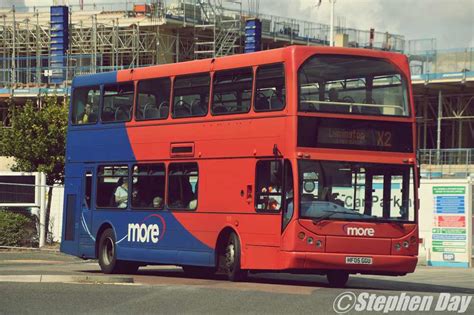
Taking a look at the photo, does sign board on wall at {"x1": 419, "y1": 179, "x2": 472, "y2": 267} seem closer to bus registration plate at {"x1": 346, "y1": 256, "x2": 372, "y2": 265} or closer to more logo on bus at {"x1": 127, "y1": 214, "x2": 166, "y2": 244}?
more logo on bus at {"x1": 127, "y1": 214, "x2": 166, "y2": 244}

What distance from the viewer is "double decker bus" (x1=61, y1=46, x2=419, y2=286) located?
19.1 meters

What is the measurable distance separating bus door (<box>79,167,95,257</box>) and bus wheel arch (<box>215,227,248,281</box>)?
14.6 feet

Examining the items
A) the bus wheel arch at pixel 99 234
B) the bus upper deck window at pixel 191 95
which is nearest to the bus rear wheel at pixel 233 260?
the bus upper deck window at pixel 191 95

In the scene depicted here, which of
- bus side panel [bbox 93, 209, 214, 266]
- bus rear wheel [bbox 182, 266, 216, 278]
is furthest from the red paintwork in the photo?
bus rear wheel [bbox 182, 266, 216, 278]

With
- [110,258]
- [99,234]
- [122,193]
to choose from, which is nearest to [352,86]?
[122,193]

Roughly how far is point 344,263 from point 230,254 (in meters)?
2.42

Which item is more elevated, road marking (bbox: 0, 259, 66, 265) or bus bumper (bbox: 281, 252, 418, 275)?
bus bumper (bbox: 281, 252, 418, 275)

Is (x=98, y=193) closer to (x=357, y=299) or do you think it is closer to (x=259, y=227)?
(x=259, y=227)

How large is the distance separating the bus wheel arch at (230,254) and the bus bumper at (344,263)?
1.31 metres

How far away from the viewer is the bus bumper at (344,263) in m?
18.9

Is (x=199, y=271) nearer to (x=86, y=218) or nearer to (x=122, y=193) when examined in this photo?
(x=122, y=193)

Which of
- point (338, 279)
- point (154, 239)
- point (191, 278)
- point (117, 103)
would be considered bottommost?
point (191, 278)

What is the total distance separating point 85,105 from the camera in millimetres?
24875

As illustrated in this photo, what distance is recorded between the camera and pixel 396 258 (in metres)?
19.5
